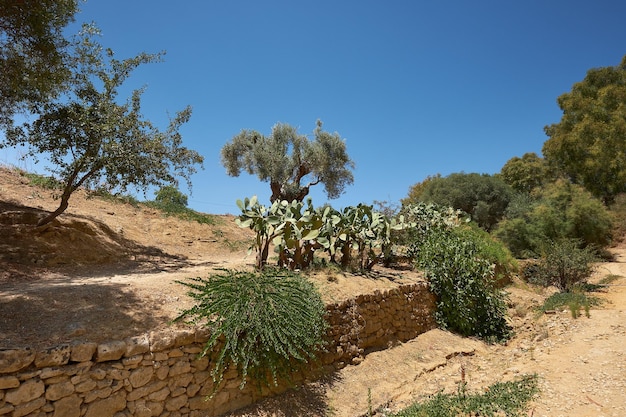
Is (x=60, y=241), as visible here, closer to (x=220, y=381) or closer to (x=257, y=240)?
(x=257, y=240)

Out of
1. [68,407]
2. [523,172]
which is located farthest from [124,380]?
[523,172]

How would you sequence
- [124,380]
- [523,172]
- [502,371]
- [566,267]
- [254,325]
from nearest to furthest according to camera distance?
[124,380]
[254,325]
[502,371]
[566,267]
[523,172]

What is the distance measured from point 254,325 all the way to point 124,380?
5.47 ft

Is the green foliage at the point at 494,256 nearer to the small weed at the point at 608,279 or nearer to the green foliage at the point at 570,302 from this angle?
the green foliage at the point at 570,302

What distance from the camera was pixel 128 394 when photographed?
444 centimetres

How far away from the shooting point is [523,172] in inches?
1281

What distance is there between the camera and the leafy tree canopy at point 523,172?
1246 inches

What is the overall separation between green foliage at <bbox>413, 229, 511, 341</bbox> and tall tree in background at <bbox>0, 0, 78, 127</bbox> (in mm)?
9766

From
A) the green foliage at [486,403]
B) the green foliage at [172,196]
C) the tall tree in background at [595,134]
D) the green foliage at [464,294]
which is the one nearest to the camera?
the green foliage at [486,403]

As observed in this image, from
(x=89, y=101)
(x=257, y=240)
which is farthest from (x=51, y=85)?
(x=257, y=240)

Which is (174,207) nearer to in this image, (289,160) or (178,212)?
(178,212)

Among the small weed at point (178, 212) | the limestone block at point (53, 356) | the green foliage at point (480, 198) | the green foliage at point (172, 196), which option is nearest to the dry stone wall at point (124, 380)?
the limestone block at point (53, 356)

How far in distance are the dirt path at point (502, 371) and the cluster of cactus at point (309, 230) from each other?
243cm

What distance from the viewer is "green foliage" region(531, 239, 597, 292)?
11875 millimetres
